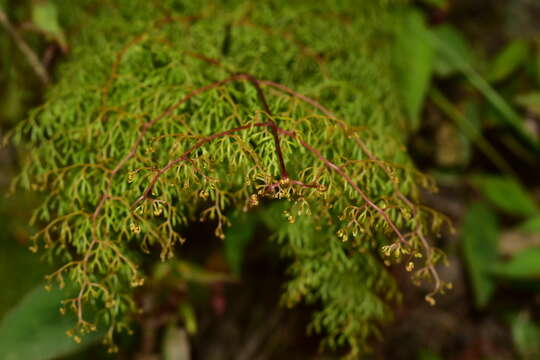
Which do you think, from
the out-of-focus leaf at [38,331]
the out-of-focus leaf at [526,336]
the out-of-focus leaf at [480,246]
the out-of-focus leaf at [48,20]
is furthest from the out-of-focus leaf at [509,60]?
the out-of-focus leaf at [38,331]

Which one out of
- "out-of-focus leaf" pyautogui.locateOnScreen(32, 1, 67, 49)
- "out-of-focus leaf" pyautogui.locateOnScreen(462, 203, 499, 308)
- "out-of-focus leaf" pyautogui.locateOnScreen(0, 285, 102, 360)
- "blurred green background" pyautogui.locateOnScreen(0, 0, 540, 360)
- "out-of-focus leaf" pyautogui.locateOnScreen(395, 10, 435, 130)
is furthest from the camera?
"out-of-focus leaf" pyautogui.locateOnScreen(462, 203, 499, 308)

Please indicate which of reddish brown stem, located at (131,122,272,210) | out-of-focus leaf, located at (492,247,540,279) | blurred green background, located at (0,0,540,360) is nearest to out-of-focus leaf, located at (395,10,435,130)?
blurred green background, located at (0,0,540,360)

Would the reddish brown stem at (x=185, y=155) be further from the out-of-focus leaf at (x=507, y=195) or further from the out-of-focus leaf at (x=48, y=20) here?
the out-of-focus leaf at (x=507, y=195)

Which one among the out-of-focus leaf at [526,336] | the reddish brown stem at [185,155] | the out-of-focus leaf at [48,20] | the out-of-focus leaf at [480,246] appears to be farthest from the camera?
the out-of-focus leaf at [526,336]

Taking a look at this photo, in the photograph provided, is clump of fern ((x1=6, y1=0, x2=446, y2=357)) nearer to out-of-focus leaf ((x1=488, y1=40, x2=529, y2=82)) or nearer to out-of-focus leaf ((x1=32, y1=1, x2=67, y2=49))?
out-of-focus leaf ((x1=32, y1=1, x2=67, y2=49))

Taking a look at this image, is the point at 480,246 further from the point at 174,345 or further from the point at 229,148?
the point at 229,148

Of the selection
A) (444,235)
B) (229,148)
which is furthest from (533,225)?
(229,148)

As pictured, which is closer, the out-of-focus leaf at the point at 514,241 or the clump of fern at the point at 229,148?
the clump of fern at the point at 229,148

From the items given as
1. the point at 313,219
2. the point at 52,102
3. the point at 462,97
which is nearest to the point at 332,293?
the point at 313,219
